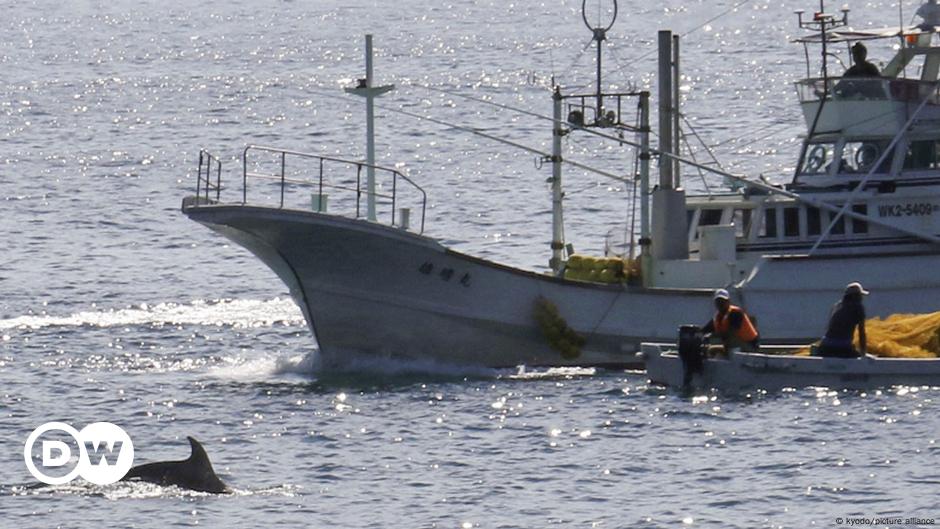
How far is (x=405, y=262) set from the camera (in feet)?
125

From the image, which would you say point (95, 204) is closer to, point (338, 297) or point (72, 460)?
point (338, 297)

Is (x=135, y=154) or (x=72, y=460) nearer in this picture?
(x=72, y=460)

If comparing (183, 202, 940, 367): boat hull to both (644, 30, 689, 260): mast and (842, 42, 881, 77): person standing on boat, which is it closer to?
(644, 30, 689, 260): mast

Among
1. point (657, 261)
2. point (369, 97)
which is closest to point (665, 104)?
point (657, 261)

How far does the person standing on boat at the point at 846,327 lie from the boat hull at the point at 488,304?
3079mm

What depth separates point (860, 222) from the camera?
39.1m

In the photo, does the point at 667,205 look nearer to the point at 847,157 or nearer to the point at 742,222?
the point at 742,222

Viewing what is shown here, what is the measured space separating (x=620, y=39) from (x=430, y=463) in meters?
69.3

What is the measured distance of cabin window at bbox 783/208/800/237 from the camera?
1545 inches

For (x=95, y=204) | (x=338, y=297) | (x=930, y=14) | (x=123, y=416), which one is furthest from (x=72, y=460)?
(x=95, y=204)

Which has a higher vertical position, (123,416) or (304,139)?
(304,139)

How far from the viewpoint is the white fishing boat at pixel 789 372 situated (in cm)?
3466

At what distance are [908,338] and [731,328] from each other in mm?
2731

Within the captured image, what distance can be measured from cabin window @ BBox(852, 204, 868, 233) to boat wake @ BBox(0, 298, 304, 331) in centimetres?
1148
